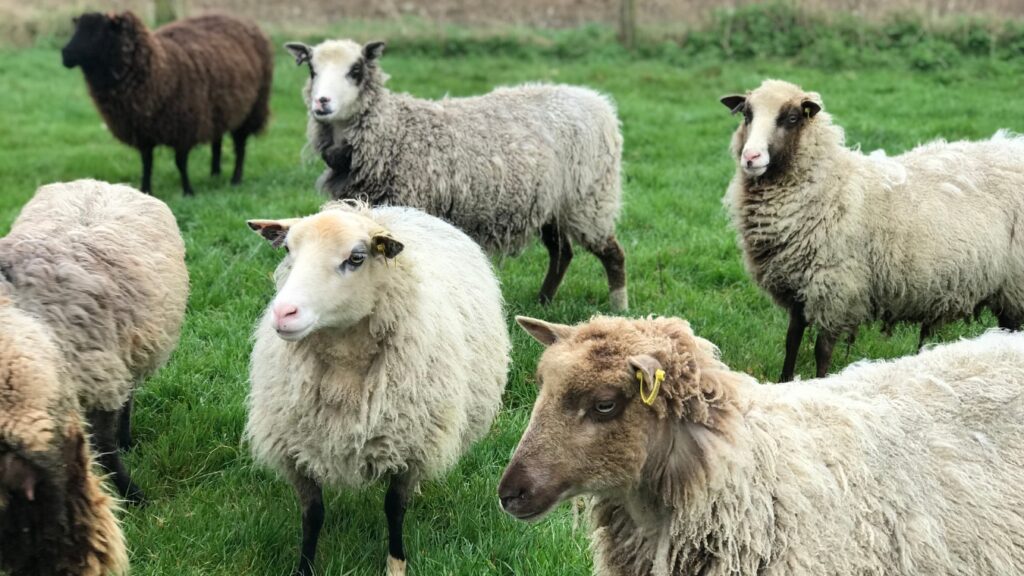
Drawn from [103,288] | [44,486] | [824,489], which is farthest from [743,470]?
[103,288]

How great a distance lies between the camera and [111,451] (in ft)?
12.7

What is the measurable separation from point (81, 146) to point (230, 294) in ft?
19.8

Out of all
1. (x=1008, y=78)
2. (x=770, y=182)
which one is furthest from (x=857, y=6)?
(x=770, y=182)

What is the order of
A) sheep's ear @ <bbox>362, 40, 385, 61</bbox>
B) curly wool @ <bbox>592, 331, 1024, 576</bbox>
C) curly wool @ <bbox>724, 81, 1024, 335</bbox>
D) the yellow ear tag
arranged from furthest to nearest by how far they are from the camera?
sheep's ear @ <bbox>362, 40, 385, 61</bbox> → curly wool @ <bbox>724, 81, 1024, 335</bbox> → curly wool @ <bbox>592, 331, 1024, 576</bbox> → the yellow ear tag

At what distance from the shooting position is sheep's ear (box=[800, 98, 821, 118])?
4.87m

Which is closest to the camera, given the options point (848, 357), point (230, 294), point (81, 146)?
point (848, 357)

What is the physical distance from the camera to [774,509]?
236 centimetres

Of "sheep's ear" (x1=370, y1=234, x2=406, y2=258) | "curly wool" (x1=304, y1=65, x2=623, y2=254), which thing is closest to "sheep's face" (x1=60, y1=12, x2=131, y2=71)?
"curly wool" (x1=304, y1=65, x2=623, y2=254)

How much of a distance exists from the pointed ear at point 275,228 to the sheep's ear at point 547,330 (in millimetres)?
1335

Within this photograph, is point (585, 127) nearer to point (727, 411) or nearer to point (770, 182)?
point (770, 182)

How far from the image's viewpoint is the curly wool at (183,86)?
880 cm

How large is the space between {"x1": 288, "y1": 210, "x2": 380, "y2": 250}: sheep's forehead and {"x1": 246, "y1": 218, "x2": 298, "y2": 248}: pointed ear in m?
0.18

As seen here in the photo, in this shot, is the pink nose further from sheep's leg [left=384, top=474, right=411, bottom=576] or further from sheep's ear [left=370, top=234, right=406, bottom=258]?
sheep's leg [left=384, top=474, right=411, bottom=576]

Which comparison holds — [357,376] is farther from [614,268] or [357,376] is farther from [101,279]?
[614,268]
